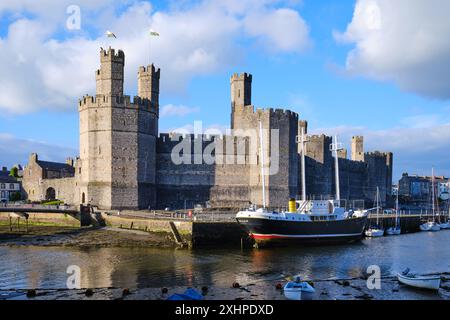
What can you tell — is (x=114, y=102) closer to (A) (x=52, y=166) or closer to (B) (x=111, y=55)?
(B) (x=111, y=55)

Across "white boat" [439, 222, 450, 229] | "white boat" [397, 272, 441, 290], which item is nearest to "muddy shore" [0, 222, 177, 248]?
"white boat" [397, 272, 441, 290]

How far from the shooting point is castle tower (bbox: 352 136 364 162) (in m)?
67.8

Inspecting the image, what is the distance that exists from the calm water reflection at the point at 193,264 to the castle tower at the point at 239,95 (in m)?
17.0

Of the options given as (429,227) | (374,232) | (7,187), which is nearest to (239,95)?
(374,232)

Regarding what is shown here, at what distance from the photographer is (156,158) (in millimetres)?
40844

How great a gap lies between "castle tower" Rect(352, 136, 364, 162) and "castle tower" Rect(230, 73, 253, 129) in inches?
1091

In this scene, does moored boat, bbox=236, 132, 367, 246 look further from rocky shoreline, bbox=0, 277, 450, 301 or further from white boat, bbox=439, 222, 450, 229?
white boat, bbox=439, 222, 450, 229

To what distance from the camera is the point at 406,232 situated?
153ft

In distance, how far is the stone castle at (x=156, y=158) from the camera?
37.7 meters

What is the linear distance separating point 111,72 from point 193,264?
1959 cm

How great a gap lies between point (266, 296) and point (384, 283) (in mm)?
5007

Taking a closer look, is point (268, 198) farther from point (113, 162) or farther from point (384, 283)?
point (384, 283)

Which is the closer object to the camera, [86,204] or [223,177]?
[86,204]
